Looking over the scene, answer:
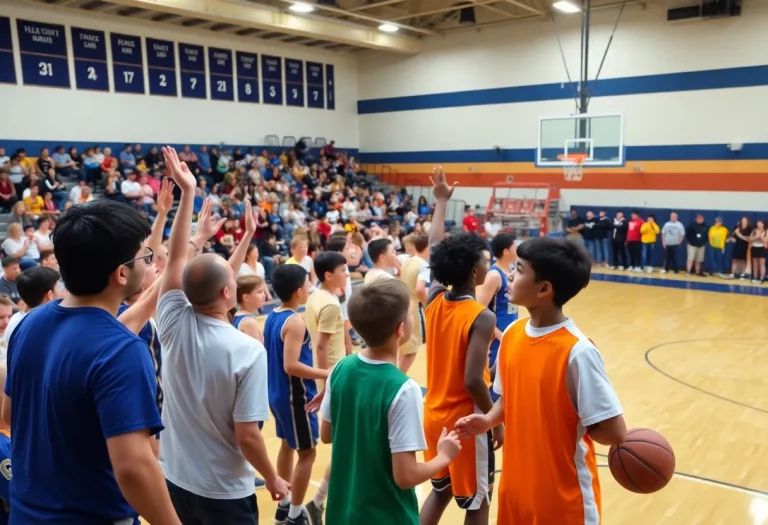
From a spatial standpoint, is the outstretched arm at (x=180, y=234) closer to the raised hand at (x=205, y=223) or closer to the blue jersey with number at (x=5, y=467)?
the raised hand at (x=205, y=223)

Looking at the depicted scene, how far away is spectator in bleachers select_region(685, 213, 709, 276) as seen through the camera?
14.8 metres

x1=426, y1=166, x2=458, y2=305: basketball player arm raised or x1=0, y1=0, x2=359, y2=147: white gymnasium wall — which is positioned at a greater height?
x1=0, y1=0, x2=359, y2=147: white gymnasium wall

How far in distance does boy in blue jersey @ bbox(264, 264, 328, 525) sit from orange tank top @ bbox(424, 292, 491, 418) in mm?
834

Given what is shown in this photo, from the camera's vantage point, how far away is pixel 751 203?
1512 cm

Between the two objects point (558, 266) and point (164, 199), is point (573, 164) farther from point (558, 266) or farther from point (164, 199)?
point (558, 266)

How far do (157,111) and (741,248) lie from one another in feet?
48.7

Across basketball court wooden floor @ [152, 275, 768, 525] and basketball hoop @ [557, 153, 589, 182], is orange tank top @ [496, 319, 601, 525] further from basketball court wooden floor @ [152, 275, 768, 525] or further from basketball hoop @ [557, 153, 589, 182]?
basketball hoop @ [557, 153, 589, 182]

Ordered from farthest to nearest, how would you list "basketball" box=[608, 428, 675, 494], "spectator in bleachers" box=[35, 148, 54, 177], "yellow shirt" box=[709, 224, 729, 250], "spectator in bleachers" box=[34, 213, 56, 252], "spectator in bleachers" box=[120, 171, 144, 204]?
"yellow shirt" box=[709, 224, 729, 250] < "spectator in bleachers" box=[120, 171, 144, 204] < "spectator in bleachers" box=[35, 148, 54, 177] < "spectator in bleachers" box=[34, 213, 56, 252] < "basketball" box=[608, 428, 675, 494]

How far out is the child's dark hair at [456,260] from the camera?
10.7 ft

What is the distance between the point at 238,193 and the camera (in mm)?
15266

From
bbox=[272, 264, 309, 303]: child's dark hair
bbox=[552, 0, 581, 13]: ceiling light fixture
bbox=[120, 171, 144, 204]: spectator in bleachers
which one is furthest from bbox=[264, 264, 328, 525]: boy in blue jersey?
bbox=[552, 0, 581, 13]: ceiling light fixture

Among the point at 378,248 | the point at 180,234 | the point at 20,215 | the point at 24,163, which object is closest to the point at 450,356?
the point at 180,234

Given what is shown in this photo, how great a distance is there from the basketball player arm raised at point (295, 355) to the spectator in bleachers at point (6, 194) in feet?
35.9

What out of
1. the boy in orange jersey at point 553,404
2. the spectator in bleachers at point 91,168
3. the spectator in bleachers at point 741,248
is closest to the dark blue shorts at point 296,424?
the boy in orange jersey at point 553,404
